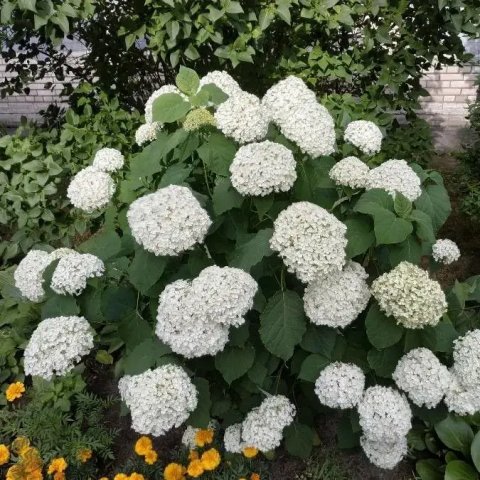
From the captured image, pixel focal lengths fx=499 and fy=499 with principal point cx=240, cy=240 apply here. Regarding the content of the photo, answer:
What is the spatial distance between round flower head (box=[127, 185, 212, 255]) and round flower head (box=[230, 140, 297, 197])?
17 cm

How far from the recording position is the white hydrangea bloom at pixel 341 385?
181 cm

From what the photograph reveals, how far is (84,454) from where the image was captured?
2.28 metres

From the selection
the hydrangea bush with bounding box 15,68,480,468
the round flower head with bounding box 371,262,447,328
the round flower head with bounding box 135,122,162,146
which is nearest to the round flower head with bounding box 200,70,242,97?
the hydrangea bush with bounding box 15,68,480,468

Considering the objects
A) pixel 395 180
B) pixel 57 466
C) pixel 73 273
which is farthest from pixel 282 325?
pixel 57 466

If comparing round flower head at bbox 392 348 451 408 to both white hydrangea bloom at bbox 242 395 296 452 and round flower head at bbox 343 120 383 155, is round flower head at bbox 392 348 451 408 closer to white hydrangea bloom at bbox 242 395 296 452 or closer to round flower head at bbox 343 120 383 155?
white hydrangea bloom at bbox 242 395 296 452

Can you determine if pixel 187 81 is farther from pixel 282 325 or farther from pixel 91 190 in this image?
pixel 282 325

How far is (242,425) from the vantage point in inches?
85.7

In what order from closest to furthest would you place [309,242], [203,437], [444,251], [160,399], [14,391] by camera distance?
1. [309,242]
2. [160,399]
3. [203,437]
4. [444,251]
5. [14,391]

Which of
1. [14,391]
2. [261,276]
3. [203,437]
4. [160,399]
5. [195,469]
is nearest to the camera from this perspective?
[160,399]

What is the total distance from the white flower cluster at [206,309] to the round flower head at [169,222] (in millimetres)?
134

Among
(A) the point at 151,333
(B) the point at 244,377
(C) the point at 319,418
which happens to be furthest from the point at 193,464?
(C) the point at 319,418

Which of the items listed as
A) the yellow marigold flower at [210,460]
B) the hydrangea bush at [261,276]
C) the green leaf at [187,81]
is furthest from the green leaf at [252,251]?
the yellow marigold flower at [210,460]

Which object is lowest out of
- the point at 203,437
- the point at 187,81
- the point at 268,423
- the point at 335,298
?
the point at 203,437

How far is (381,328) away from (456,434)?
903mm
